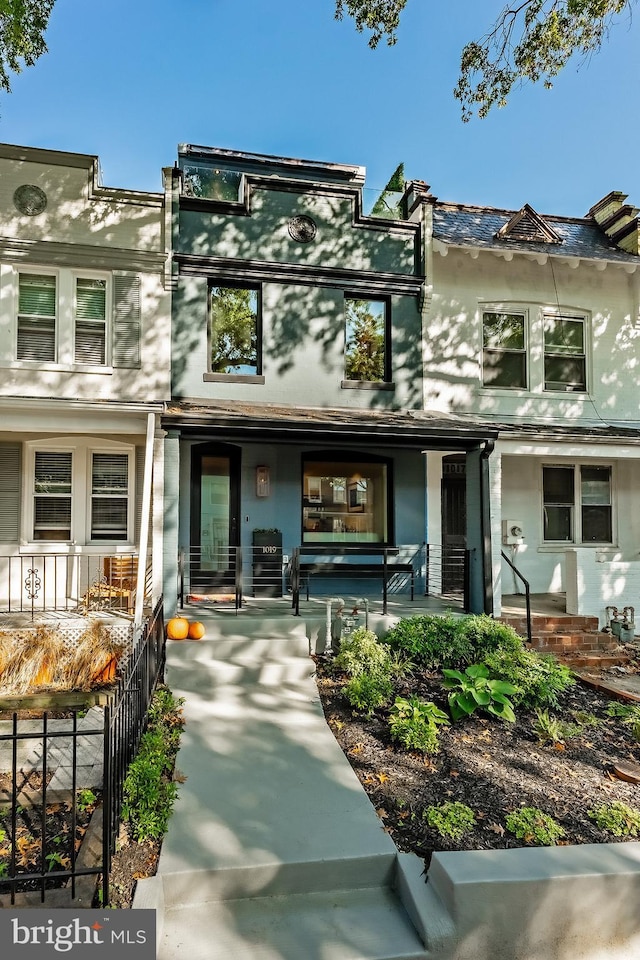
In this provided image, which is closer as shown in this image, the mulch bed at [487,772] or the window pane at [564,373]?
Answer: the mulch bed at [487,772]

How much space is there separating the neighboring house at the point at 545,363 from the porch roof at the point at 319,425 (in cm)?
145

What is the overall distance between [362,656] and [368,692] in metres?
0.71

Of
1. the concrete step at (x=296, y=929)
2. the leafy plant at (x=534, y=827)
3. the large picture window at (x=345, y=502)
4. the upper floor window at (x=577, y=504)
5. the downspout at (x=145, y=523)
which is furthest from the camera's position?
the upper floor window at (x=577, y=504)

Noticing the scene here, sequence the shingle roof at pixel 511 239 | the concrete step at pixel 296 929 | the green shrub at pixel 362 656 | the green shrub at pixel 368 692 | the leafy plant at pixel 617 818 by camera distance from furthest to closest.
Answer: the shingle roof at pixel 511 239, the green shrub at pixel 362 656, the green shrub at pixel 368 692, the leafy plant at pixel 617 818, the concrete step at pixel 296 929

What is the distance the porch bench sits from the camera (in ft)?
29.8

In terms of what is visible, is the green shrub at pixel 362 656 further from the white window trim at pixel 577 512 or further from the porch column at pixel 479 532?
the white window trim at pixel 577 512

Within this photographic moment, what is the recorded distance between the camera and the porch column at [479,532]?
820cm

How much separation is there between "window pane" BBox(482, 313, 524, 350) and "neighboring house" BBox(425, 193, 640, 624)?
2cm

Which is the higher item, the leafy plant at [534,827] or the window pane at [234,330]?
the window pane at [234,330]

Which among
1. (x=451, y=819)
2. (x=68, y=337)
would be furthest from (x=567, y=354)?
(x=451, y=819)

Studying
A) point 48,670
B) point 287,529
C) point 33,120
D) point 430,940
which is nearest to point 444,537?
point 287,529

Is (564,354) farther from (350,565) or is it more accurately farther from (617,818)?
(617,818)

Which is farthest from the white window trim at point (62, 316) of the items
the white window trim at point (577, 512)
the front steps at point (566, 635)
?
the white window trim at point (577, 512)

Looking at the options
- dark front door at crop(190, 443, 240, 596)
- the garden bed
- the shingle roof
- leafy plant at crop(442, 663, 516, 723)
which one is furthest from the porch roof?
the shingle roof
